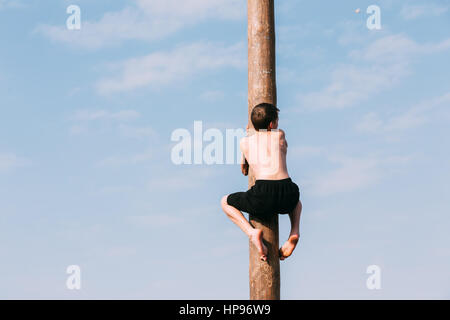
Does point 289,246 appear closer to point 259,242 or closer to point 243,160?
point 259,242

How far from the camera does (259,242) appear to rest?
7.94 m

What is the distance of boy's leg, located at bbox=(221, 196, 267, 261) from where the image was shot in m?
7.95

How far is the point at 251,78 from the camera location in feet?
27.2

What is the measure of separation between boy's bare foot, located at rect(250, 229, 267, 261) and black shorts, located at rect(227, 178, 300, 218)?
23cm

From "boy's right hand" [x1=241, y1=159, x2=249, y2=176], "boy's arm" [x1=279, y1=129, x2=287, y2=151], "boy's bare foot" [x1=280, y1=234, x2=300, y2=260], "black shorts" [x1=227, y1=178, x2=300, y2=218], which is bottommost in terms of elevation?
"boy's bare foot" [x1=280, y1=234, x2=300, y2=260]

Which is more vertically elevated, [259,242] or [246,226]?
[246,226]

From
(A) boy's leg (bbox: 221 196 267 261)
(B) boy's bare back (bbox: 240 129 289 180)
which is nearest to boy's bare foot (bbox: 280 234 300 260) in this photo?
(A) boy's leg (bbox: 221 196 267 261)

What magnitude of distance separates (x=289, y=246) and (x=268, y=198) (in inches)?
23.4

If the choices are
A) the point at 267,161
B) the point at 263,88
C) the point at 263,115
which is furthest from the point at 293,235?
the point at 263,88

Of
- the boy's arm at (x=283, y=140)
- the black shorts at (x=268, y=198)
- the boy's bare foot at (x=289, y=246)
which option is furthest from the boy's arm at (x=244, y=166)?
the boy's bare foot at (x=289, y=246)

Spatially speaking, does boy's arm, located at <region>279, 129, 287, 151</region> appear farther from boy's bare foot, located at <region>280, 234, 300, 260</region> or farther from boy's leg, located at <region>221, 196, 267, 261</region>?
boy's bare foot, located at <region>280, 234, 300, 260</region>
